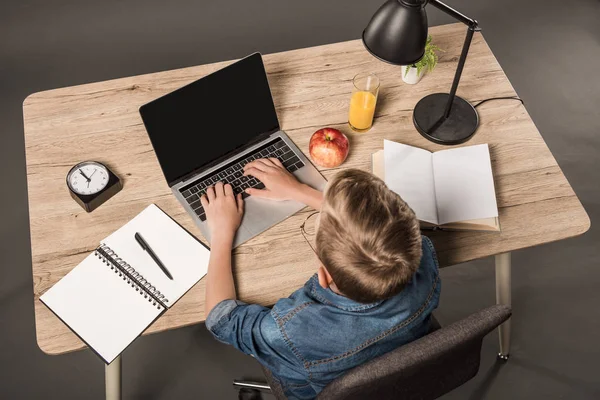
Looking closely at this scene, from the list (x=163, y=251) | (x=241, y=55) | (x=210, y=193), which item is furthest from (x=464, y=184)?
(x=241, y=55)


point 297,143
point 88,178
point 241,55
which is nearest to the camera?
point 88,178

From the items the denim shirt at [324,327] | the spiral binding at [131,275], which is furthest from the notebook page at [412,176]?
the spiral binding at [131,275]

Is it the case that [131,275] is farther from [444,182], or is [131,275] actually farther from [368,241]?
[444,182]

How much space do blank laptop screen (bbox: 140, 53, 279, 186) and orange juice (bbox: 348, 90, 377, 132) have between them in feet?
0.69

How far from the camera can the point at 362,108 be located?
5.16ft

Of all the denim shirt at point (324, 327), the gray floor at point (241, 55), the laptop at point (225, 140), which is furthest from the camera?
the gray floor at point (241, 55)

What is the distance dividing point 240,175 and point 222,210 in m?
0.13

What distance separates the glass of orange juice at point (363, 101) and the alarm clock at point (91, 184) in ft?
2.09

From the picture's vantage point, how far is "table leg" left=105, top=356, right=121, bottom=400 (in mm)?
1431

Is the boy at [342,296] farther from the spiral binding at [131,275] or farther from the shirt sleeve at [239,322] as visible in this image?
the spiral binding at [131,275]

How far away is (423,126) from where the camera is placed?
5.34 ft

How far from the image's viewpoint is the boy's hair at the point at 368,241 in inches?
41.4

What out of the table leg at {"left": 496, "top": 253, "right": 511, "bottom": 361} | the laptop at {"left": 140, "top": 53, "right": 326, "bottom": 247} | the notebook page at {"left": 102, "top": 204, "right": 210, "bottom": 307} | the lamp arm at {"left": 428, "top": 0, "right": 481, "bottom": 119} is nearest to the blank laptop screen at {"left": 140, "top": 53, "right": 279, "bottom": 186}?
the laptop at {"left": 140, "top": 53, "right": 326, "bottom": 247}

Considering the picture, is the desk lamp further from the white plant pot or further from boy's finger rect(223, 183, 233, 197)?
boy's finger rect(223, 183, 233, 197)
